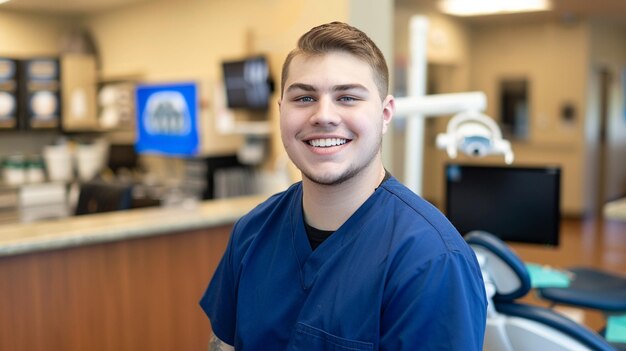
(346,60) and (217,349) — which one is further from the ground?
(346,60)

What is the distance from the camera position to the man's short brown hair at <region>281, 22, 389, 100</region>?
112 centimetres

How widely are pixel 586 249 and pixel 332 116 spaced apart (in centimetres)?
543

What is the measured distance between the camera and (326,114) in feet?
3.64

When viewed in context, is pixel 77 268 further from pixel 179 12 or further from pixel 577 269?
pixel 179 12

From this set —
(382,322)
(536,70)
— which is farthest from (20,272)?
(536,70)

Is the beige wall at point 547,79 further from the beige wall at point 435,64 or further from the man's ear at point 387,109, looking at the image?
the man's ear at point 387,109

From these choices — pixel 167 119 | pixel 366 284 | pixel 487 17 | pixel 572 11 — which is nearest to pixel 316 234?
pixel 366 284

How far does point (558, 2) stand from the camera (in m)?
6.39

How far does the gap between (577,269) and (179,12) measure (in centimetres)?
367

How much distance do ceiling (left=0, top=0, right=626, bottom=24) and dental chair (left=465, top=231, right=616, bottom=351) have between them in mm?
4353

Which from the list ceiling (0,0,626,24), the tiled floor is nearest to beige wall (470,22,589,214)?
ceiling (0,0,626,24)

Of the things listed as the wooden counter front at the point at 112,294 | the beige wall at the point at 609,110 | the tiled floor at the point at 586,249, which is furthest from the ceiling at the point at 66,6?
the beige wall at the point at 609,110

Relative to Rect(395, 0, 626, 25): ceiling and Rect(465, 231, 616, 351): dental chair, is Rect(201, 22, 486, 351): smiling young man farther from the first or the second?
Rect(395, 0, 626, 25): ceiling

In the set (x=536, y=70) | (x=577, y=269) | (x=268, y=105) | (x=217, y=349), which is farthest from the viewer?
(x=536, y=70)
